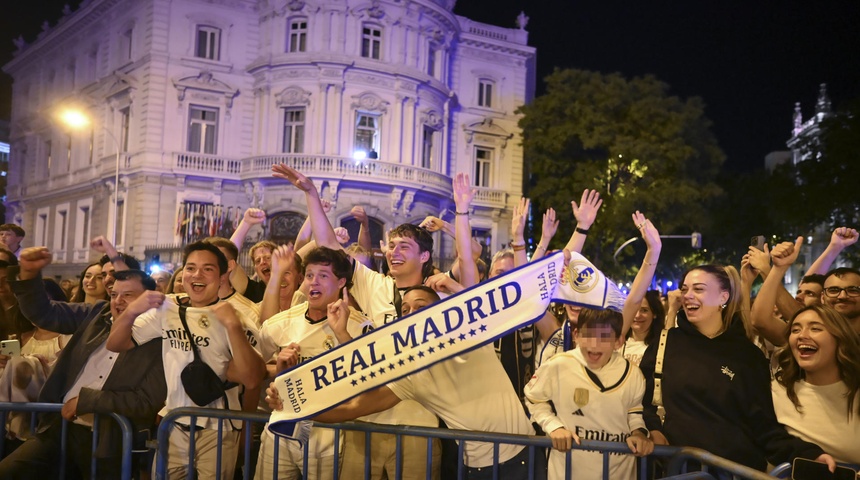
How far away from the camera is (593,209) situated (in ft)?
14.4

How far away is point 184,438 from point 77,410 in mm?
605

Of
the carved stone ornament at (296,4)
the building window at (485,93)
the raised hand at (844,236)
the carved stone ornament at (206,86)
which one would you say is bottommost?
the raised hand at (844,236)

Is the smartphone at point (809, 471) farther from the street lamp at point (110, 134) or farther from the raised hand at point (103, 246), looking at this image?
the street lamp at point (110, 134)

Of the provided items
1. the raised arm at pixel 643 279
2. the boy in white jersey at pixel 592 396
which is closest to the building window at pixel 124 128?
the raised arm at pixel 643 279

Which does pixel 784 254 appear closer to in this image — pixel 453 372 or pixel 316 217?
pixel 453 372

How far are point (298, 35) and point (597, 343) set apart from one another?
24.0 m

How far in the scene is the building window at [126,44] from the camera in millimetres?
26484

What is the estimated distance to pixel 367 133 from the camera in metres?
25.8

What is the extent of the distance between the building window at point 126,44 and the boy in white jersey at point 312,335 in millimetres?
26032

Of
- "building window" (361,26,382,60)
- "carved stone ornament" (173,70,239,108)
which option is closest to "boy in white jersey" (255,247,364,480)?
"building window" (361,26,382,60)

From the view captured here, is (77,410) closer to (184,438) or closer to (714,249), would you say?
(184,438)

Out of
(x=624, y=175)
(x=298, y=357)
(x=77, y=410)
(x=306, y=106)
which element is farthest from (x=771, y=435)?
(x=624, y=175)

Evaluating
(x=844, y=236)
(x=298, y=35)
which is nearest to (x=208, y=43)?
(x=298, y=35)

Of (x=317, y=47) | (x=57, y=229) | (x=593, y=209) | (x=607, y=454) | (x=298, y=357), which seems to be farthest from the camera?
(x=57, y=229)
